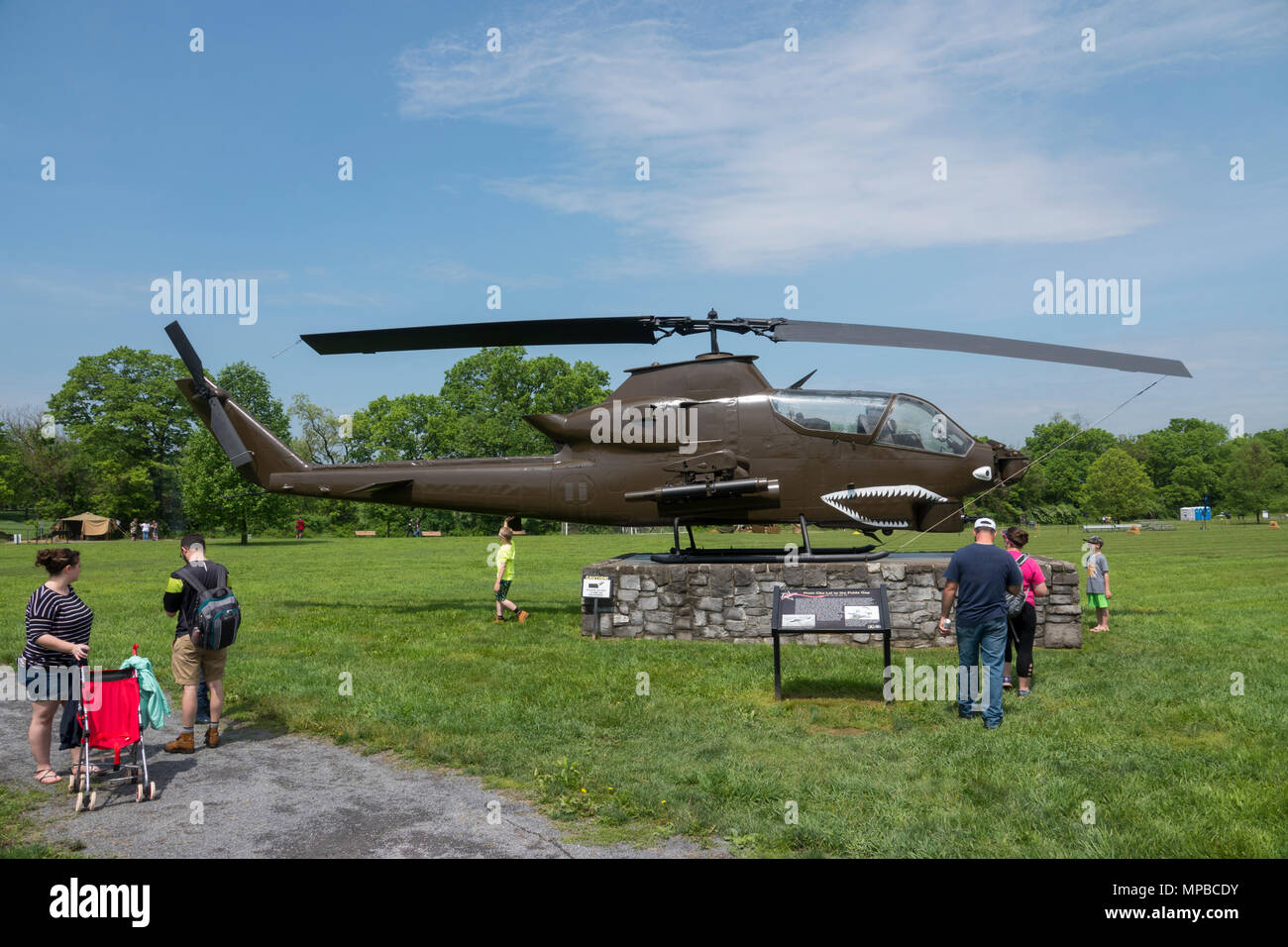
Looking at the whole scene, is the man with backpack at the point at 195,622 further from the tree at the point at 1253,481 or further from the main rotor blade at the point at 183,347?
the tree at the point at 1253,481

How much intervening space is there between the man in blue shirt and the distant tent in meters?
67.4

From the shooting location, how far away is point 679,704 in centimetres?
845

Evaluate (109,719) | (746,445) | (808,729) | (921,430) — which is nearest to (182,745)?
(109,719)

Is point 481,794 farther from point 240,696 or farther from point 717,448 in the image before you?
point 717,448

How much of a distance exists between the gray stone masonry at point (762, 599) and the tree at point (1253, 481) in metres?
79.0

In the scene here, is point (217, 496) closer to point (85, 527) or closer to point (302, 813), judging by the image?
point (85, 527)

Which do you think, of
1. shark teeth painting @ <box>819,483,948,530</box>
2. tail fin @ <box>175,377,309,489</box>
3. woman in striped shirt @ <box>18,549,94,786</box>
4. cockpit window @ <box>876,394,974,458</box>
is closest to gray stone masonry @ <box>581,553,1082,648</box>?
shark teeth painting @ <box>819,483,948,530</box>

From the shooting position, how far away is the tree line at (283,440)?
61.5 meters

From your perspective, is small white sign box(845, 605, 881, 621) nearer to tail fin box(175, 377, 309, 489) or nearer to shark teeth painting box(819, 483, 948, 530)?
shark teeth painting box(819, 483, 948, 530)

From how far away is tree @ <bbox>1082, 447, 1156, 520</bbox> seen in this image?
82625mm

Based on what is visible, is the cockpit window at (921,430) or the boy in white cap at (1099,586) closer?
the cockpit window at (921,430)

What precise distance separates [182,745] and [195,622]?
3.58ft

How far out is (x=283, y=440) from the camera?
72438 millimetres

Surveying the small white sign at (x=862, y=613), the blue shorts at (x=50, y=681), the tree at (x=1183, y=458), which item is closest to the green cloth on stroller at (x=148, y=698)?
the blue shorts at (x=50, y=681)
